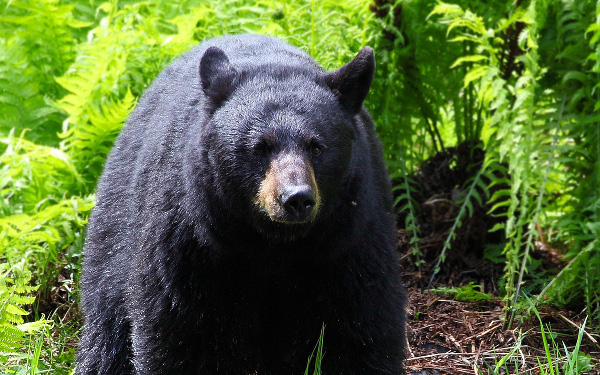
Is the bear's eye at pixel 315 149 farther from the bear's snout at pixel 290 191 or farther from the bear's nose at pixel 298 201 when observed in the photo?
the bear's nose at pixel 298 201

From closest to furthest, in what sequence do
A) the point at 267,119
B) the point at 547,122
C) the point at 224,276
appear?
1. the point at 267,119
2. the point at 224,276
3. the point at 547,122

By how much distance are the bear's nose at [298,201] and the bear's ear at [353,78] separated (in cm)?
74

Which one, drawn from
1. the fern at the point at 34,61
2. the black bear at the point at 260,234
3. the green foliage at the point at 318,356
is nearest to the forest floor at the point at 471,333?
the black bear at the point at 260,234

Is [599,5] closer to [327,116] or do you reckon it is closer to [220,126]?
[327,116]

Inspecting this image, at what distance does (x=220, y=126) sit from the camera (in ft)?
13.0

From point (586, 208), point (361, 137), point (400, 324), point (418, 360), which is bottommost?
point (418, 360)

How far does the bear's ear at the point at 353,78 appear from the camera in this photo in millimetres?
4105

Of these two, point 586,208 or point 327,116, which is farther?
point 586,208

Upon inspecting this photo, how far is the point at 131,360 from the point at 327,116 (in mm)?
1842

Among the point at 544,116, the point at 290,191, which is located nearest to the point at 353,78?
the point at 290,191

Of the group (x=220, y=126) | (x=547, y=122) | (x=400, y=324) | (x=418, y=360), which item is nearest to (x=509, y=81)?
(x=547, y=122)

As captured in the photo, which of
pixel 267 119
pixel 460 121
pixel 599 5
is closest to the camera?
pixel 267 119

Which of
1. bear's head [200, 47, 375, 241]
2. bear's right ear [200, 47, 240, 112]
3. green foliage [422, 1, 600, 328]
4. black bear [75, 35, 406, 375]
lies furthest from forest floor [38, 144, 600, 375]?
bear's right ear [200, 47, 240, 112]

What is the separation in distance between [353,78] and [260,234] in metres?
0.91
